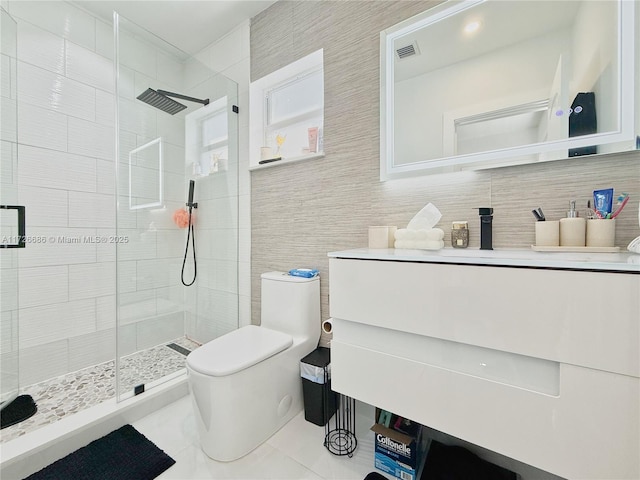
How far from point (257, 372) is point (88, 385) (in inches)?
50.1

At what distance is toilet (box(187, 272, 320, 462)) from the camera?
121 cm

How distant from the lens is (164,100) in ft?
6.31

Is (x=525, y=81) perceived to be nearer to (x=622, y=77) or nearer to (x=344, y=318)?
(x=622, y=77)

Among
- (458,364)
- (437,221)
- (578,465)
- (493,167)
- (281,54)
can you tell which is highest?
(281,54)

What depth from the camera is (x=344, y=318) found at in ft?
3.68

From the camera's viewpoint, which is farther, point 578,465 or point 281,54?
point 281,54

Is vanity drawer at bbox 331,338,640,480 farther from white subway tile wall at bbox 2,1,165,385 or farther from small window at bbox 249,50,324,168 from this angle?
white subway tile wall at bbox 2,1,165,385

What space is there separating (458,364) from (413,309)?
21cm

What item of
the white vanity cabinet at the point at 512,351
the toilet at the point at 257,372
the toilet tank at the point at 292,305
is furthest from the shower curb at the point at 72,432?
the white vanity cabinet at the point at 512,351

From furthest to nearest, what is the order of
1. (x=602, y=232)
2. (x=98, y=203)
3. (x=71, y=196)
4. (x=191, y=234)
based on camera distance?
(x=191, y=234)
(x=98, y=203)
(x=71, y=196)
(x=602, y=232)

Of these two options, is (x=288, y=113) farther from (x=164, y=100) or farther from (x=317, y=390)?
(x=317, y=390)

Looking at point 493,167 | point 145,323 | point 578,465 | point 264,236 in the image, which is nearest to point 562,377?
point 578,465

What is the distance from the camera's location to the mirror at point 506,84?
0.97m

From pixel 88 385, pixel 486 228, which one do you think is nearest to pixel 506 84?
pixel 486 228
